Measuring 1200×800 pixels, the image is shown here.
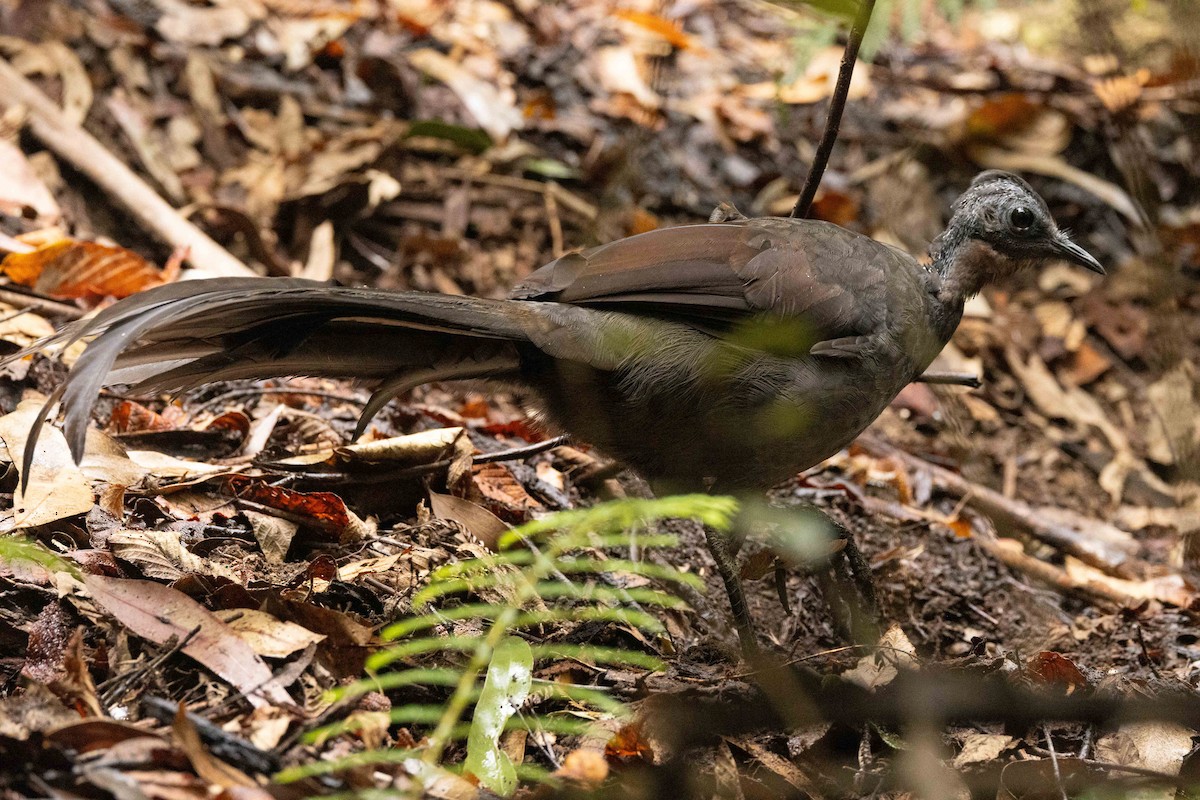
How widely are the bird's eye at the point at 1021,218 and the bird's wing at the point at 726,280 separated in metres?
0.70

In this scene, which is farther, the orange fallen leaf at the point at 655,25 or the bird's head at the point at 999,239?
the orange fallen leaf at the point at 655,25

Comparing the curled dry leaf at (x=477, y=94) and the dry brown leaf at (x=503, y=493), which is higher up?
the curled dry leaf at (x=477, y=94)

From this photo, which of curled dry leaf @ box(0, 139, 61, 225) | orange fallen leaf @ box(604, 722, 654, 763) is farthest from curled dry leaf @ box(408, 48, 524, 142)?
orange fallen leaf @ box(604, 722, 654, 763)

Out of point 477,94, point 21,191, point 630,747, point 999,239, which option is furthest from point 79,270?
point 999,239

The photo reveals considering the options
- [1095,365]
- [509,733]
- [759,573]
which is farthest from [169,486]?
[1095,365]

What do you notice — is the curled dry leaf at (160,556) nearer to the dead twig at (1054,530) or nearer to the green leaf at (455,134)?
the dead twig at (1054,530)

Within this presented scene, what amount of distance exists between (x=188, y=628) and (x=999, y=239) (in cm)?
291

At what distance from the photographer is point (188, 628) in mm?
2480

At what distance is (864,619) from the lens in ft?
11.1

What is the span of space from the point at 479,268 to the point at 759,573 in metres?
2.77

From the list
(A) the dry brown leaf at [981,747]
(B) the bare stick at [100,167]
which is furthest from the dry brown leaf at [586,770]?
(B) the bare stick at [100,167]

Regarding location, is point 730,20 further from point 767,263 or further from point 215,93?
point 767,263

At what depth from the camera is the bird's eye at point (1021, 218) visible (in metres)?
3.88

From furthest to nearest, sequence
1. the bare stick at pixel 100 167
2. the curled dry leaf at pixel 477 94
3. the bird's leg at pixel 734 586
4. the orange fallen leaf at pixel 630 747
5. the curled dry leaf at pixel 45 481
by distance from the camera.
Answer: the curled dry leaf at pixel 477 94 → the bare stick at pixel 100 167 → the bird's leg at pixel 734 586 → the curled dry leaf at pixel 45 481 → the orange fallen leaf at pixel 630 747
